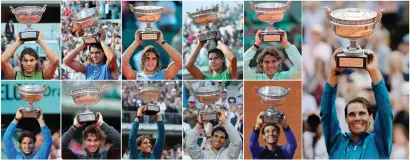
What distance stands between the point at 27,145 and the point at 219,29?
195 cm

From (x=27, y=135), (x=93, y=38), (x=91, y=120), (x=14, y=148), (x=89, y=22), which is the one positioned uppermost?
(x=89, y=22)

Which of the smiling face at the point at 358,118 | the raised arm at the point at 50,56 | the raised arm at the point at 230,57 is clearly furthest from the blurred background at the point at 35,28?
the smiling face at the point at 358,118

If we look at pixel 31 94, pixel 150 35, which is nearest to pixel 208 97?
pixel 150 35

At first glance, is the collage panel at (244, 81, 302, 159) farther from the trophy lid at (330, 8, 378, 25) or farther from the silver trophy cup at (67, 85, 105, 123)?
the silver trophy cup at (67, 85, 105, 123)

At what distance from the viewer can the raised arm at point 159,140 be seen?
5.74 metres

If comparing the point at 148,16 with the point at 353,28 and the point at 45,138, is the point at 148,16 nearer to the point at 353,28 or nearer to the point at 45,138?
the point at 45,138

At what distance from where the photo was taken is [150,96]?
5746 mm

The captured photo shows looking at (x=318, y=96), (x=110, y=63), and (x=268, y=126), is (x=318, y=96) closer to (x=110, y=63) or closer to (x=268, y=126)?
(x=268, y=126)

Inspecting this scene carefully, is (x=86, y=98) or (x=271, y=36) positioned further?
(x=86, y=98)

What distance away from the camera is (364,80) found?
18.1ft

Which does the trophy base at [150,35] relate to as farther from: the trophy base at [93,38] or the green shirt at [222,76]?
the green shirt at [222,76]

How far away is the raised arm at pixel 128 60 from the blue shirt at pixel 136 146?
1.34ft

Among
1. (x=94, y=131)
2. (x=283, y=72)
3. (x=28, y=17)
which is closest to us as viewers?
(x=283, y=72)

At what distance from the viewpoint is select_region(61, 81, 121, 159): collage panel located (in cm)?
577
